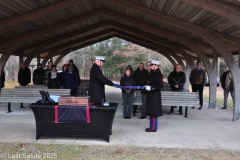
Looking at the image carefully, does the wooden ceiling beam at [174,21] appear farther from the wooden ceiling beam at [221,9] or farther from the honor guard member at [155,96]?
the honor guard member at [155,96]

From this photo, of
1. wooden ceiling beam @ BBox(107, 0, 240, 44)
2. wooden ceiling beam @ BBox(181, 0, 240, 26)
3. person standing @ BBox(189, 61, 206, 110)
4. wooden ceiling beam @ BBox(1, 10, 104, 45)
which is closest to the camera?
wooden ceiling beam @ BBox(181, 0, 240, 26)

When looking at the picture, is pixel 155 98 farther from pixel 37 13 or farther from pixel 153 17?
pixel 37 13

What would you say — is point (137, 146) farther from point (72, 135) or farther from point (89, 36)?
point (89, 36)

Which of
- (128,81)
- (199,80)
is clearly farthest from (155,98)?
(199,80)

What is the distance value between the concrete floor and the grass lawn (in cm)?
26

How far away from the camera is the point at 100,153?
446cm

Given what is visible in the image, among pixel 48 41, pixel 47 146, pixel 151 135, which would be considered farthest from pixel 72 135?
pixel 48 41

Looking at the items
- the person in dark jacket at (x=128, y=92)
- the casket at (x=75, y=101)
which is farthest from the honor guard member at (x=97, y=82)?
the person in dark jacket at (x=128, y=92)

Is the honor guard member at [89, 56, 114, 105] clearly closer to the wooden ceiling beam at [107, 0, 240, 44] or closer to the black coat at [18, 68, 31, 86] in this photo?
the wooden ceiling beam at [107, 0, 240, 44]

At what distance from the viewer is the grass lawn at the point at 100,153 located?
14.0ft

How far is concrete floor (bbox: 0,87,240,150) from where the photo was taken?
16.7 feet

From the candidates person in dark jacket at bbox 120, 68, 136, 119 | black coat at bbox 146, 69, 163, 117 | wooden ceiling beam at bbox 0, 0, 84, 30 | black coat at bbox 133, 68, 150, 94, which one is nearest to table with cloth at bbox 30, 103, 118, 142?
black coat at bbox 146, 69, 163, 117

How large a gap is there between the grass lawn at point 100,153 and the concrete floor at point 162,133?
26 centimetres

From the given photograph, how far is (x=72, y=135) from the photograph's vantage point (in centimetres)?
510
